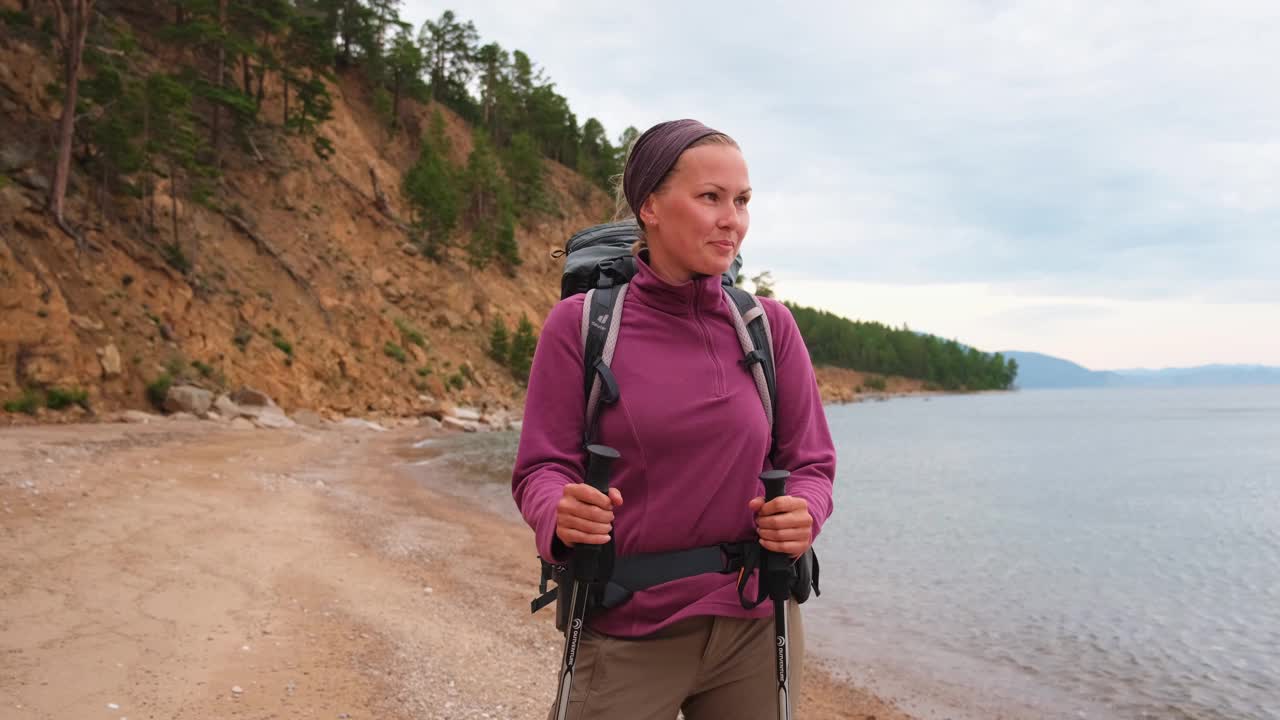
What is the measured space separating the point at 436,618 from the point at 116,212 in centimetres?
2457

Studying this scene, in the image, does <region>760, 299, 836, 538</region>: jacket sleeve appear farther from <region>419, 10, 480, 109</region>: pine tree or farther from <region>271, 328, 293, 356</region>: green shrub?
<region>419, 10, 480, 109</region>: pine tree

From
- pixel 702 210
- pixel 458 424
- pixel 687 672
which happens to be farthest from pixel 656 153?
pixel 458 424

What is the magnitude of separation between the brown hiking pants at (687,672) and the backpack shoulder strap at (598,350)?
51 centimetres

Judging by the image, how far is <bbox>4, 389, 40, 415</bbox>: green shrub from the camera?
16.9 metres

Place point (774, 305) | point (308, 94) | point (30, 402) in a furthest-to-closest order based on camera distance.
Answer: point (308, 94), point (30, 402), point (774, 305)

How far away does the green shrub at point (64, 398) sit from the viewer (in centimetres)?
1788

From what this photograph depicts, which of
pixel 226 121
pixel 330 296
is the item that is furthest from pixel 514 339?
pixel 226 121

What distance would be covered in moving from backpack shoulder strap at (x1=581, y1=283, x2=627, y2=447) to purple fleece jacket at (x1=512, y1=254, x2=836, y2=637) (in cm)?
2

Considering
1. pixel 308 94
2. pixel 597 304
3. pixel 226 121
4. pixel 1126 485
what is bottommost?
pixel 1126 485

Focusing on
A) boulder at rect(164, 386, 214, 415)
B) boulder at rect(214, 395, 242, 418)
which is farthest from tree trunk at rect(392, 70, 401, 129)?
boulder at rect(164, 386, 214, 415)

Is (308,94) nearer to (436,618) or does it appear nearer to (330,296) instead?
(330,296)

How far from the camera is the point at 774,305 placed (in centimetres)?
215

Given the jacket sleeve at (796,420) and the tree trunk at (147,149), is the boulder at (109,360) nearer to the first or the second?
the tree trunk at (147,149)

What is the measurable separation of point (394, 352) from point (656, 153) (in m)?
35.4
